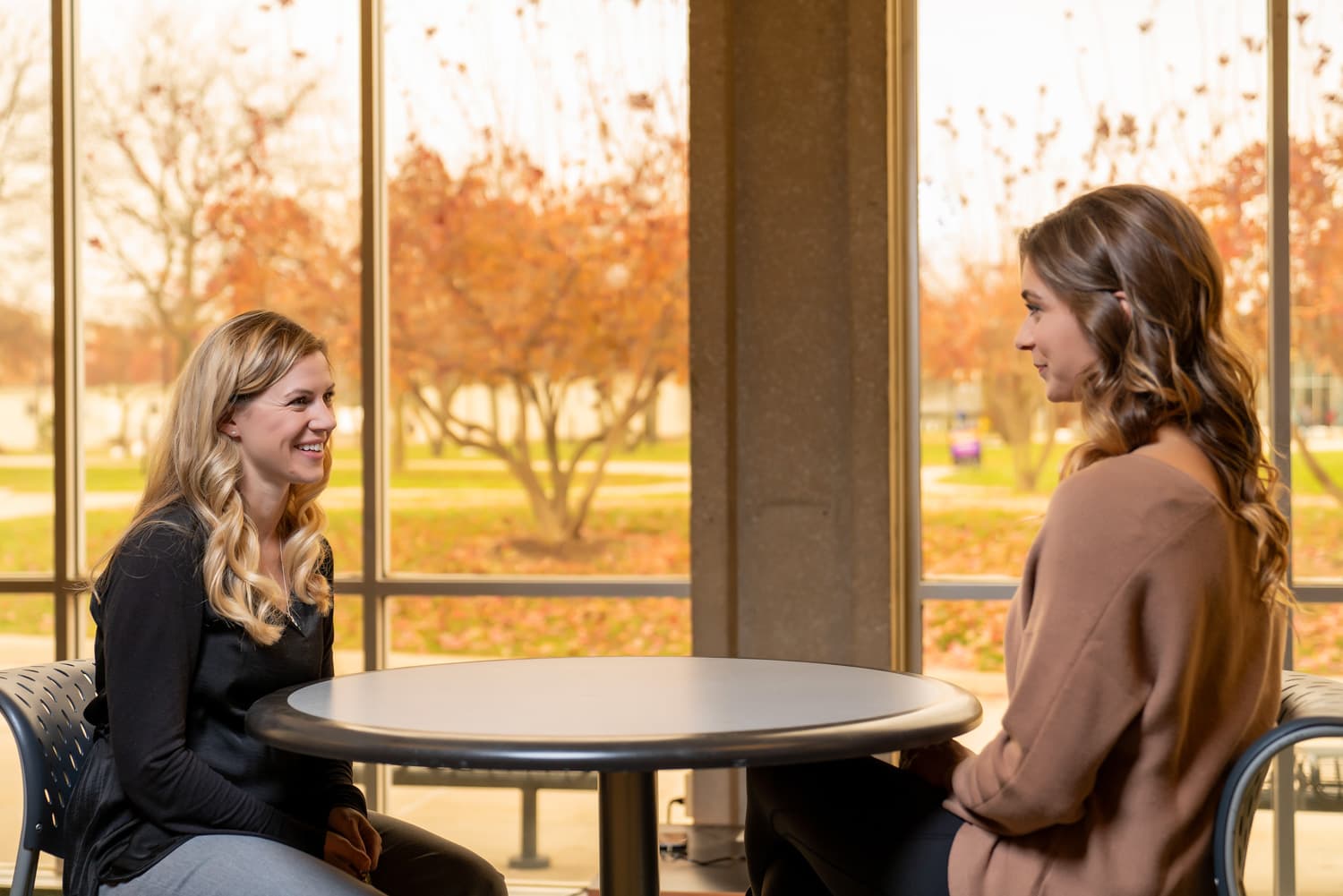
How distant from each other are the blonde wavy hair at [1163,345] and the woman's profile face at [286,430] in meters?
1.19

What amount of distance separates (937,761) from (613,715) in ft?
1.75

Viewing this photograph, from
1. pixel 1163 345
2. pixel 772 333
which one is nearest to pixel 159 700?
pixel 1163 345

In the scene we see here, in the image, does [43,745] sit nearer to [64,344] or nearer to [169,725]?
[169,725]

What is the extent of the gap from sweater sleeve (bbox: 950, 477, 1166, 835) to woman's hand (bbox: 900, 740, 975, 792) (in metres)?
0.29

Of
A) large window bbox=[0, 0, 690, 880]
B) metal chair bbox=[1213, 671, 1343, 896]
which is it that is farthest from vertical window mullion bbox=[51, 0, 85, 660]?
metal chair bbox=[1213, 671, 1343, 896]

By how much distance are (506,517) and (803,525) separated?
4.62 feet

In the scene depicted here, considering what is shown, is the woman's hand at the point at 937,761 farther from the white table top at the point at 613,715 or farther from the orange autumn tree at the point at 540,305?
the orange autumn tree at the point at 540,305

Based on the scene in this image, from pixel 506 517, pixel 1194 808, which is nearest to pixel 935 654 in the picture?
pixel 506 517

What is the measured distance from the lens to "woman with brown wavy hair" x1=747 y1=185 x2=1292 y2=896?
1.55 meters

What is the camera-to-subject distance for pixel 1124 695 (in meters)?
1.54

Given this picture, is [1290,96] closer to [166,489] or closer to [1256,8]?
[1256,8]

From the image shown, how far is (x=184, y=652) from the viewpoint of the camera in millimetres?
1916

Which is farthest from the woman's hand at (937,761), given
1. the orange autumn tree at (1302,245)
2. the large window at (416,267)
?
the large window at (416,267)

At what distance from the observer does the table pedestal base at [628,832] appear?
1938 mm
